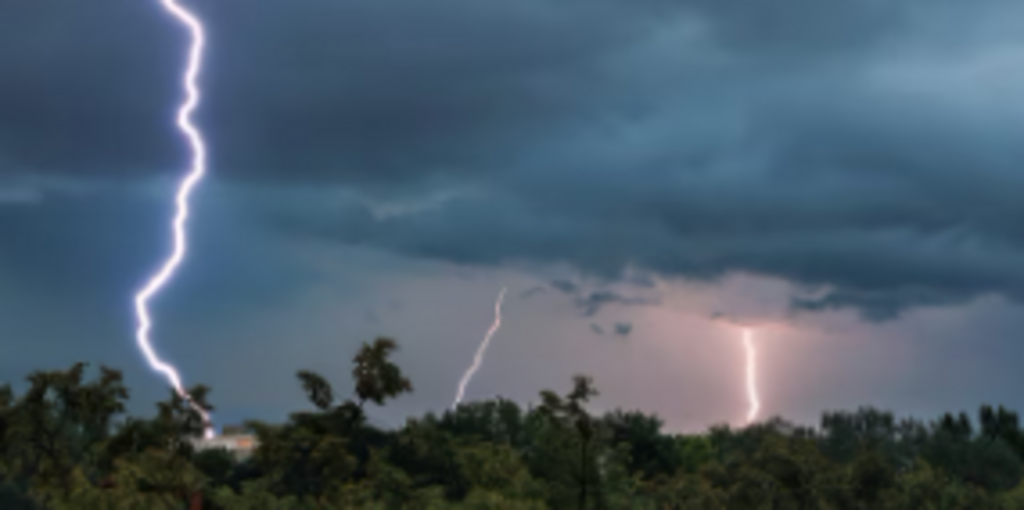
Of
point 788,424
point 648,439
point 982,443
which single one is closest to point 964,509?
point 788,424

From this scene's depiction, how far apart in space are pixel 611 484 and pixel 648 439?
54.8 m

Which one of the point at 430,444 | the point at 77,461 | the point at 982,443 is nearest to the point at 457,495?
the point at 430,444

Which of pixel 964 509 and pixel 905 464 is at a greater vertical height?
pixel 905 464

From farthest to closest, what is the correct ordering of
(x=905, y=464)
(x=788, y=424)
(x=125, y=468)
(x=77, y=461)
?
(x=905, y=464)
(x=788, y=424)
(x=77, y=461)
(x=125, y=468)

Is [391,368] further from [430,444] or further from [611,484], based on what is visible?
[430,444]

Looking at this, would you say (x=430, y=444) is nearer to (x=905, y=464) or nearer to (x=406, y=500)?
(x=406, y=500)

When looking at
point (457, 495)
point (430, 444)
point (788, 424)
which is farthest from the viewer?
point (788, 424)

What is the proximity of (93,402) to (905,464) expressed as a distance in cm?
8903

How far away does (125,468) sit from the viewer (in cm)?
3703

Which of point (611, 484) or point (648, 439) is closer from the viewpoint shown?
point (611, 484)

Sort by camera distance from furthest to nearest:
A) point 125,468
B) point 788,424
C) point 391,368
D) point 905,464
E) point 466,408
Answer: point 905,464
point 466,408
point 788,424
point 391,368
point 125,468

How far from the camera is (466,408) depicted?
103062 millimetres

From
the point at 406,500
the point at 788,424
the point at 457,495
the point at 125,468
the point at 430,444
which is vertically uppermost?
the point at 788,424

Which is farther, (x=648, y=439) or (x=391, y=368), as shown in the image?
(x=648, y=439)
